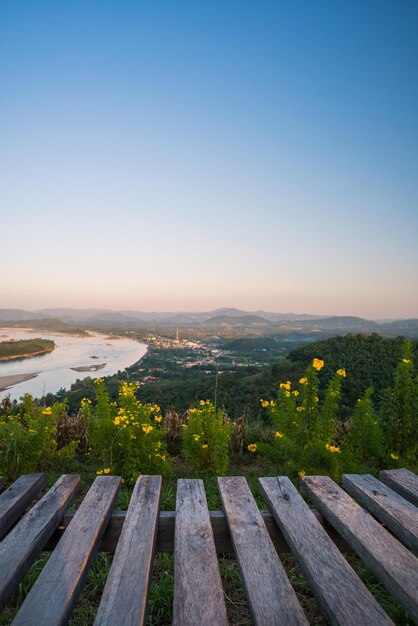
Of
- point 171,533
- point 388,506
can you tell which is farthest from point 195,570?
point 388,506

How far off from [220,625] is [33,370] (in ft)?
45.6

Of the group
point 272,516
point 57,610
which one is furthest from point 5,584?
point 272,516

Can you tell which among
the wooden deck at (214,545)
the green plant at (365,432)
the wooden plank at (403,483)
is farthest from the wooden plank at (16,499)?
the green plant at (365,432)

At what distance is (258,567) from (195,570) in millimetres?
176

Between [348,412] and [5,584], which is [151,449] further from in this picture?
[348,412]

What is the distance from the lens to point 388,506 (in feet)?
4.33

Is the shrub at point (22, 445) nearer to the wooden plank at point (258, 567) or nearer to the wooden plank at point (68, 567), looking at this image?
the wooden plank at point (68, 567)

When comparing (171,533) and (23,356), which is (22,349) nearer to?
(23,356)

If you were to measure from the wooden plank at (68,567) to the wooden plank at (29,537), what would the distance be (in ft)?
0.25

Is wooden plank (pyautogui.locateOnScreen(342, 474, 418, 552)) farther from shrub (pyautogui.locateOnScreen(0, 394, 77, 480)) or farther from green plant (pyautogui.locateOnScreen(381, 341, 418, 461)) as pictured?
shrub (pyautogui.locateOnScreen(0, 394, 77, 480))

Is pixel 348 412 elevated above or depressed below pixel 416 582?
below

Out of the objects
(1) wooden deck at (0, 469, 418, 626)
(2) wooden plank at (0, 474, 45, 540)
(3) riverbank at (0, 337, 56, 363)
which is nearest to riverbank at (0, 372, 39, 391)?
(3) riverbank at (0, 337, 56, 363)

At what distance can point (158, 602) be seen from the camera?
5.68ft

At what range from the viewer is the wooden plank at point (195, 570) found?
2.59 feet
